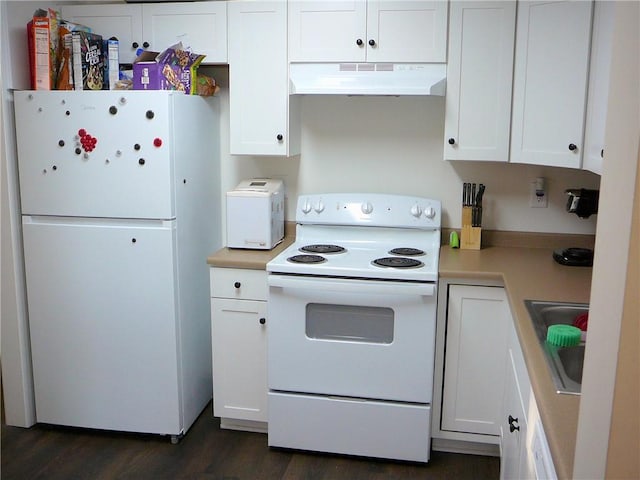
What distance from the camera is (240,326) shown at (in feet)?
9.80

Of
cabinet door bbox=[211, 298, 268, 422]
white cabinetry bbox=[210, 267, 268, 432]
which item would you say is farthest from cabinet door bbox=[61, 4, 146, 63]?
cabinet door bbox=[211, 298, 268, 422]

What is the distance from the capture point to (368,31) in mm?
2871

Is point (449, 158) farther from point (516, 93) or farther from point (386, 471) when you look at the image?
point (386, 471)

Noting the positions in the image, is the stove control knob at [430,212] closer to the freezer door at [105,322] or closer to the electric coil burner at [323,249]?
the electric coil burner at [323,249]

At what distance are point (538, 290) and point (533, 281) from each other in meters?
0.14

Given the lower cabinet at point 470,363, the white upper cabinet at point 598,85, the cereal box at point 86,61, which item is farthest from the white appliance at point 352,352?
the cereal box at point 86,61

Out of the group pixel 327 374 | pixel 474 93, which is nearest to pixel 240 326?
pixel 327 374

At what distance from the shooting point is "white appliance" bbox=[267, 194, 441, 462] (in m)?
2.70

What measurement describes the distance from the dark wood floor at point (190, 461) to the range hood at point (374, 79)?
63.1 inches

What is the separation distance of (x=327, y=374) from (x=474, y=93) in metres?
1.36

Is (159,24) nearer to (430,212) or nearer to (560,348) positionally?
(430,212)

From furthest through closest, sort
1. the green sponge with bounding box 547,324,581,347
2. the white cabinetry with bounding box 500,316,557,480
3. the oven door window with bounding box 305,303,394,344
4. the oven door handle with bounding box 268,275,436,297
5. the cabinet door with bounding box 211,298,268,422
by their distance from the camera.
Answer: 1. the cabinet door with bounding box 211,298,268,422
2. the oven door window with bounding box 305,303,394,344
3. the oven door handle with bounding box 268,275,436,297
4. the green sponge with bounding box 547,324,581,347
5. the white cabinetry with bounding box 500,316,557,480

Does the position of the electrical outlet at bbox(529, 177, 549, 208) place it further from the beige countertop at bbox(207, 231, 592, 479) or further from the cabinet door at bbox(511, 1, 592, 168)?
the cabinet door at bbox(511, 1, 592, 168)

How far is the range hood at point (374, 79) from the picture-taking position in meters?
2.82
